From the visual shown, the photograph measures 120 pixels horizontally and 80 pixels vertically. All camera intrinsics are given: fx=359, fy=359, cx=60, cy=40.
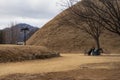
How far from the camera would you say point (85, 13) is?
2561 centimetres

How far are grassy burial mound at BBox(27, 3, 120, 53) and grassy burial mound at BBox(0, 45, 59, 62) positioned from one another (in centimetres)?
2249

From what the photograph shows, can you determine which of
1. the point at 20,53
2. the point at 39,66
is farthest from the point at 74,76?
the point at 20,53

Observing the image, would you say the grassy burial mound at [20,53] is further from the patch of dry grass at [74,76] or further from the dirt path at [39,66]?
the patch of dry grass at [74,76]

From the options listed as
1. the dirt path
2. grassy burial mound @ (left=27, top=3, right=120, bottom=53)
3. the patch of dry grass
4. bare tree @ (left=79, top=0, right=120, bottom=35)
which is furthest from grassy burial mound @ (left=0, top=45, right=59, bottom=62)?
grassy burial mound @ (left=27, top=3, right=120, bottom=53)

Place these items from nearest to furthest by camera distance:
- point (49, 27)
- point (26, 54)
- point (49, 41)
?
point (26, 54) < point (49, 41) < point (49, 27)

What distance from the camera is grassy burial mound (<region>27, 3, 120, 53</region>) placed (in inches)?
2344

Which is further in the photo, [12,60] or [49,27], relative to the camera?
[49,27]

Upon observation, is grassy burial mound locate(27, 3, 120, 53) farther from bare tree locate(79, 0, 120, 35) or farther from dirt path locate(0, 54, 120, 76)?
bare tree locate(79, 0, 120, 35)

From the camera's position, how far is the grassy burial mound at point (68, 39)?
5953 cm

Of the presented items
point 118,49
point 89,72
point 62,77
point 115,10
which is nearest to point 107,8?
point 115,10

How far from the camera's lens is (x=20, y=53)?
30297 millimetres

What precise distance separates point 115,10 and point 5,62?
917 centimetres

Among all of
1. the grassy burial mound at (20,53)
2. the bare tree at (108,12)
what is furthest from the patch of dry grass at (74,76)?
the grassy burial mound at (20,53)

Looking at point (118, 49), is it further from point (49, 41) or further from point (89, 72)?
point (89, 72)
